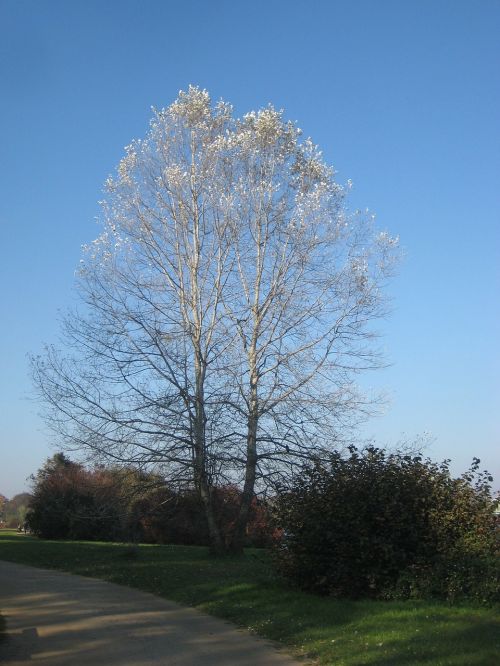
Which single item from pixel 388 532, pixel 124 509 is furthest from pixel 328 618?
pixel 124 509

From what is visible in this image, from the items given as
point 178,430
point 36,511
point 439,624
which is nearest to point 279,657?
point 439,624

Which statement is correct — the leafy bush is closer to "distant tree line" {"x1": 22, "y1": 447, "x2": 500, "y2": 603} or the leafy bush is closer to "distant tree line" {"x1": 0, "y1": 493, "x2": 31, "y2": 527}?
"distant tree line" {"x1": 22, "y1": 447, "x2": 500, "y2": 603}

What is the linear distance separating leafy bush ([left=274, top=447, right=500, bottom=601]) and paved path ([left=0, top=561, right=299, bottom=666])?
232 centimetres

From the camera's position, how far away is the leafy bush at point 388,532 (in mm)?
12383

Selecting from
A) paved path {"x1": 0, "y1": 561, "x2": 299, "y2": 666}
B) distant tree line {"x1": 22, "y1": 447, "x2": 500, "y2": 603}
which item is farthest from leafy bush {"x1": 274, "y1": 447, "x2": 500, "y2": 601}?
paved path {"x1": 0, "y1": 561, "x2": 299, "y2": 666}

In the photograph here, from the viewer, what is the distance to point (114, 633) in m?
10.1

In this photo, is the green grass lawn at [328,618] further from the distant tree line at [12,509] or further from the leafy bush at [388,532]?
the distant tree line at [12,509]

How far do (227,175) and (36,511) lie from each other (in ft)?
64.3

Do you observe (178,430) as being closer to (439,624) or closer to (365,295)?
(365,295)

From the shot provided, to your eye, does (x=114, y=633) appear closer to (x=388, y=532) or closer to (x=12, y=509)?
(x=388, y=532)

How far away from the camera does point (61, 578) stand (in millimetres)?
16656

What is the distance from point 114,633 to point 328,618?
303 cm

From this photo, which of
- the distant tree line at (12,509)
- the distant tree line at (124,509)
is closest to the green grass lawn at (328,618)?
the distant tree line at (124,509)

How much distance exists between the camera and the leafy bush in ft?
40.6
